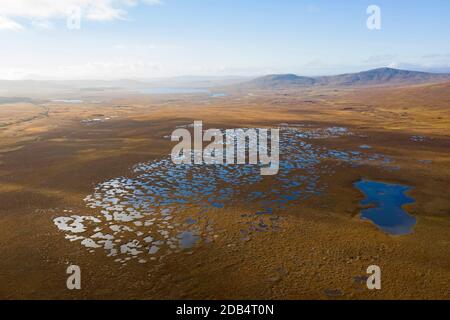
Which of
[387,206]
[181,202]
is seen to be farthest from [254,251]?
[387,206]

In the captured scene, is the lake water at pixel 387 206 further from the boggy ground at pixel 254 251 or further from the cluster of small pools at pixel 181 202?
the boggy ground at pixel 254 251

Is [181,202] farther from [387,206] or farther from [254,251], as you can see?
[387,206]

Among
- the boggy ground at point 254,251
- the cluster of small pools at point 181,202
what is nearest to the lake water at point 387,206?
the cluster of small pools at point 181,202

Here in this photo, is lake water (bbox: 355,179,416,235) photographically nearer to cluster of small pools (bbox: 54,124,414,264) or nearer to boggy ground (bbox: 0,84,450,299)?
cluster of small pools (bbox: 54,124,414,264)

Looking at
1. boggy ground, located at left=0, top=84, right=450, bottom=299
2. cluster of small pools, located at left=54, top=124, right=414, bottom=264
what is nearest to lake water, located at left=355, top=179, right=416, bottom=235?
cluster of small pools, located at left=54, top=124, right=414, bottom=264

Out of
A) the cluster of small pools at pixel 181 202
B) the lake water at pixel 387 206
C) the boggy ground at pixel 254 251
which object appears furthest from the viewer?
the lake water at pixel 387 206

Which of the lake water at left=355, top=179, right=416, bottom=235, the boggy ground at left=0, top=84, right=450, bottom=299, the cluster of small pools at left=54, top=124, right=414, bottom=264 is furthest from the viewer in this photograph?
the lake water at left=355, top=179, right=416, bottom=235

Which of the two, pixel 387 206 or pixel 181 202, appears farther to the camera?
pixel 181 202
